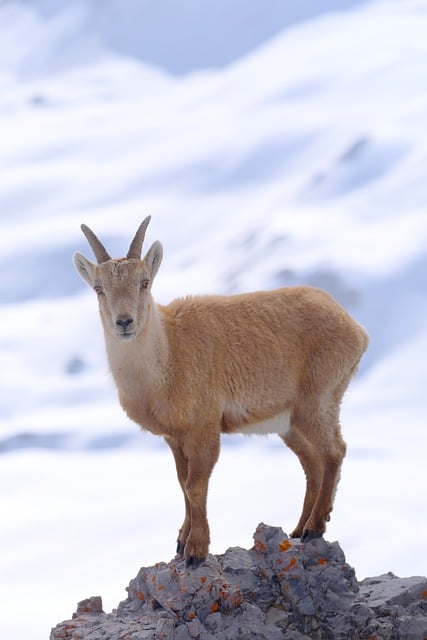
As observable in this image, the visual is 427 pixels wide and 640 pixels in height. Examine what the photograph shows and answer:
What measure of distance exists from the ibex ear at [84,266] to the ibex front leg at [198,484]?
8.04ft

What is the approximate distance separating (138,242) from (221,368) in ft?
6.65

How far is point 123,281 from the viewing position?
15.3 meters

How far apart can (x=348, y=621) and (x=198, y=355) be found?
4.20m

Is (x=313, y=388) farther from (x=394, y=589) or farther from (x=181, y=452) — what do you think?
(x=394, y=589)

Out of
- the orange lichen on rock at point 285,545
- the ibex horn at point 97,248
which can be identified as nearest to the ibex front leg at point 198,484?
the orange lichen on rock at point 285,545

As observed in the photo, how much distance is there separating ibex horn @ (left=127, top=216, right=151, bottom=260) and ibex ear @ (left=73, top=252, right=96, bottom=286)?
0.53 m

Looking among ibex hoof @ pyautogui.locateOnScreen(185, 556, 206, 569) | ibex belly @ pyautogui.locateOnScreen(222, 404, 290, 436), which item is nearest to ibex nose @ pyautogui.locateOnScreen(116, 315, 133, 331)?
ibex belly @ pyautogui.locateOnScreen(222, 404, 290, 436)

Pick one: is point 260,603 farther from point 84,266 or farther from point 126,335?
point 84,266

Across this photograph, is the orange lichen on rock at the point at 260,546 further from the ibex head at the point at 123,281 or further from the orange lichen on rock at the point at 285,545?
the ibex head at the point at 123,281

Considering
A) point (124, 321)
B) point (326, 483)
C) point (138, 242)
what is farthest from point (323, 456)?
point (138, 242)

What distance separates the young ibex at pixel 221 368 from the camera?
50.8ft

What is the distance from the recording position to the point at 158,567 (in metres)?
16.2

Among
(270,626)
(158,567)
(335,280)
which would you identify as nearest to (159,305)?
(158,567)

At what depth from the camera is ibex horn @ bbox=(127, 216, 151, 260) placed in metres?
15.8
